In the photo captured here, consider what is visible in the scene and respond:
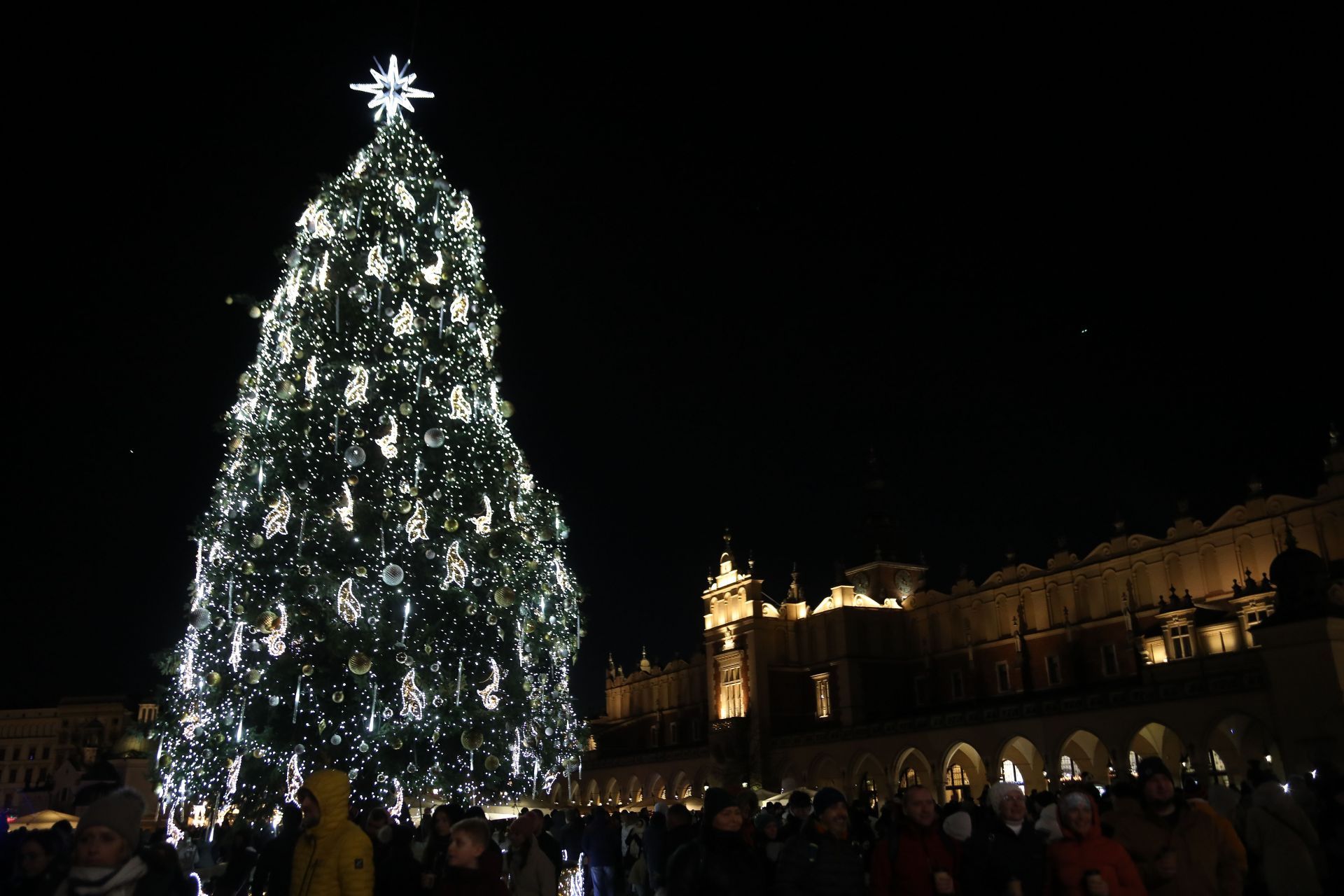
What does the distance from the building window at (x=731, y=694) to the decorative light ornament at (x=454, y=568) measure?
33.6 meters

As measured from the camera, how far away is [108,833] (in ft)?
12.0

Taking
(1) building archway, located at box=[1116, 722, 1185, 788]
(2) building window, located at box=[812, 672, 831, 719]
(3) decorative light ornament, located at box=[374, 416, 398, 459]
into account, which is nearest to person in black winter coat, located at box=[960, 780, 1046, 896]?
(3) decorative light ornament, located at box=[374, 416, 398, 459]

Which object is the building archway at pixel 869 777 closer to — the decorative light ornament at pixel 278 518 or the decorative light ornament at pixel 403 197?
the decorative light ornament at pixel 278 518

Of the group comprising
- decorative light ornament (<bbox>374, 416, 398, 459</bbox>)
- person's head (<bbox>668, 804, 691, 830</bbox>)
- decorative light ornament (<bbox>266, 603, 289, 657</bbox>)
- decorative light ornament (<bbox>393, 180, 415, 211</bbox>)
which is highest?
decorative light ornament (<bbox>393, 180, 415, 211</bbox>)

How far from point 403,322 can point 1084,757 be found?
1041 inches

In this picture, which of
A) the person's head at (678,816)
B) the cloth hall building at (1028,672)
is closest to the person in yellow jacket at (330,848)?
the person's head at (678,816)

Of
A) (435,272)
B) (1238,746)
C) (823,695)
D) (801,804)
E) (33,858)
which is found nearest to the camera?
(33,858)

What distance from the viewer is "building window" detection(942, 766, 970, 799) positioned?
34.7 meters

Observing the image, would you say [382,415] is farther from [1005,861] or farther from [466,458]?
[1005,861]

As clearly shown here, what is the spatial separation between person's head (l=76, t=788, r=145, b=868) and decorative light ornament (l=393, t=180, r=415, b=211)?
1255cm

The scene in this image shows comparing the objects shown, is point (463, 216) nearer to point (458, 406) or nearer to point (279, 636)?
point (458, 406)

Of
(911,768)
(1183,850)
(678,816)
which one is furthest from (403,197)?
(911,768)

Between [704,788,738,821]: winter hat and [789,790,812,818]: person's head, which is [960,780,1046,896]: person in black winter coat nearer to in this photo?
[704,788,738,821]: winter hat

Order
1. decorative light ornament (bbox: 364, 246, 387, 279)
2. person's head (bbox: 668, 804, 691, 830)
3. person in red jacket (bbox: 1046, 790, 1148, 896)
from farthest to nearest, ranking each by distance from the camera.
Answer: decorative light ornament (bbox: 364, 246, 387, 279)
person's head (bbox: 668, 804, 691, 830)
person in red jacket (bbox: 1046, 790, 1148, 896)
